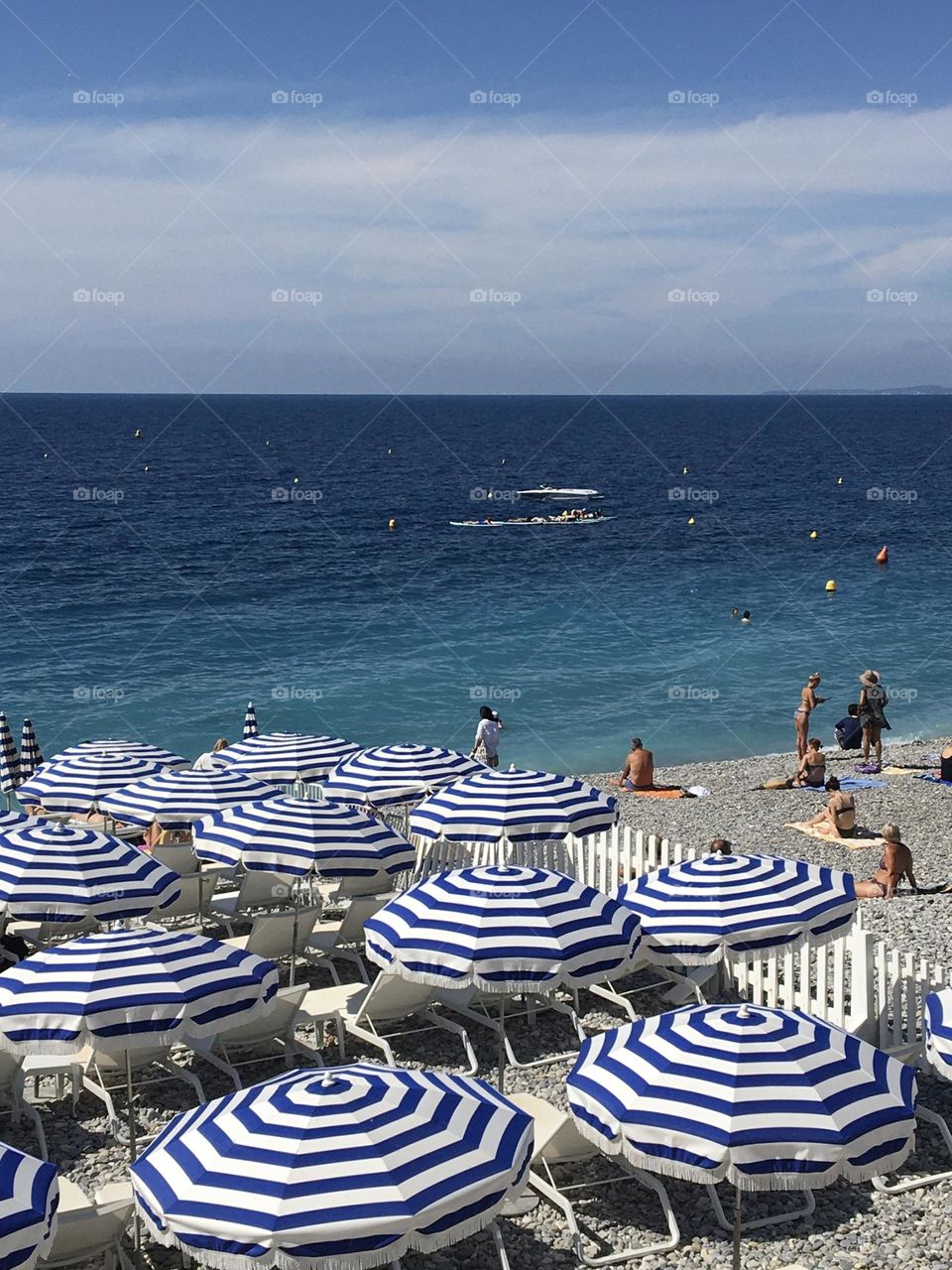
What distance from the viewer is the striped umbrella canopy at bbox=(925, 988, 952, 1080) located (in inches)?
328

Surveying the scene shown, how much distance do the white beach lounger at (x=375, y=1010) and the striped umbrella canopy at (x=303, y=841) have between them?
1374 millimetres

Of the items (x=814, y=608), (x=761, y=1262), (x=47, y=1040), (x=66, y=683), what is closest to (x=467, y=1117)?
(x=761, y=1262)

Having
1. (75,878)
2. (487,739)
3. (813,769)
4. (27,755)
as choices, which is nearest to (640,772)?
(487,739)

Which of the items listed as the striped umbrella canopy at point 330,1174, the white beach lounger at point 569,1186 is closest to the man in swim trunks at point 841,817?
the white beach lounger at point 569,1186

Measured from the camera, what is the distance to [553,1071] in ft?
34.7

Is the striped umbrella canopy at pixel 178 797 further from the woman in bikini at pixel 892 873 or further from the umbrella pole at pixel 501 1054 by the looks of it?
the woman in bikini at pixel 892 873

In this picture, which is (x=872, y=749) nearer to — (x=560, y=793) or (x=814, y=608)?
(x=560, y=793)

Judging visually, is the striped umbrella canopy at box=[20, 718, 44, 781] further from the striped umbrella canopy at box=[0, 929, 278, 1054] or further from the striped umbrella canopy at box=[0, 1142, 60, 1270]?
the striped umbrella canopy at box=[0, 1142, 60, 1270]

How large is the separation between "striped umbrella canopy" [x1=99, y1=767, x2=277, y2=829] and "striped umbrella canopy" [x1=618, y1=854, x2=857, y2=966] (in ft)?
18.2

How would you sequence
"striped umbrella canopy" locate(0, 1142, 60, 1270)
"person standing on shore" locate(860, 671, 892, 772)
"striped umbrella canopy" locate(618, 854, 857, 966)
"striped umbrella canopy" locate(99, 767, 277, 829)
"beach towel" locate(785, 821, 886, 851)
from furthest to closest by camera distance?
"person standing on shore" locate(860, 671, 892, 772) < "beach towel" locate(785, 821, 886, 851) < "striped umbrella canopy" locate(99, 767, 277, 829) < "striped umbrella canopy" locate(618, 854, 857, 966) < "striped umbrella canopy" locate(0, 1142, 60, 1270)

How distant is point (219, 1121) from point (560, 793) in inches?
308

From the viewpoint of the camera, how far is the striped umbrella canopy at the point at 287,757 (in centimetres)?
1678

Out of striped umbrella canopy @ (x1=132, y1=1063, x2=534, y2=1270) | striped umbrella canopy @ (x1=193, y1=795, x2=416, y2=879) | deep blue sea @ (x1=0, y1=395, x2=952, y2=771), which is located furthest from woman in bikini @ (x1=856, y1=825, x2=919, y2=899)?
deep blue sea @ (x1=0, y1=395, x2=952, y2=771)

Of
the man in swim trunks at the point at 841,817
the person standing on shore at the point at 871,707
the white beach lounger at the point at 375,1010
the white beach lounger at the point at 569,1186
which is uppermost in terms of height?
the person standing on shore at the point at 871,707
